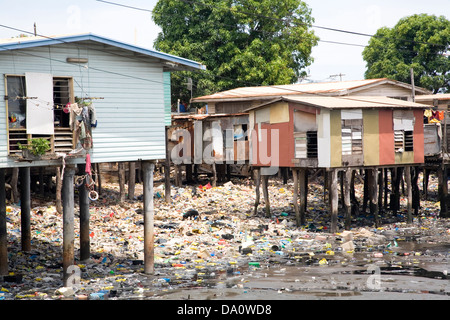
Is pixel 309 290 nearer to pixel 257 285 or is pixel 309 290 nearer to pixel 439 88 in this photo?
pixel 257 285

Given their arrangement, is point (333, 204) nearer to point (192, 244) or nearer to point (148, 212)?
point (192, 244)

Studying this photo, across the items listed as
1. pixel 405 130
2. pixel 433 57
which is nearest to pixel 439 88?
pixel 433 57

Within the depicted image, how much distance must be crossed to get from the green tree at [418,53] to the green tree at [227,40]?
8.03 meters

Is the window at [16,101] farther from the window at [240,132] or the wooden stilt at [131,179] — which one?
the window at [240,132]

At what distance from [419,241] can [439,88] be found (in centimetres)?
2591

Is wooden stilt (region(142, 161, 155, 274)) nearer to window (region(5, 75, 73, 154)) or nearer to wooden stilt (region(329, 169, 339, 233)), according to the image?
window (region(5, 75, 73, 154))

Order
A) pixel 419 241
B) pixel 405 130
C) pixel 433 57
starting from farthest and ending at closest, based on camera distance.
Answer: pixel 433 57, pixel 405 130, pixel 419 241

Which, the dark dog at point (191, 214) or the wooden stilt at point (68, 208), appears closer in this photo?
the wooden stilt at point (68, 208)

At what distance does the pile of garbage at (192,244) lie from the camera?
1622 cm

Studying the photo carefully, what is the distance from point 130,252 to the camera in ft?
66.1

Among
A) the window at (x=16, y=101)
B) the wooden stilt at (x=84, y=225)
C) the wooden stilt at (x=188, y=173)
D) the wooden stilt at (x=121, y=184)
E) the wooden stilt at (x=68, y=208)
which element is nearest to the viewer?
the window at (x=16, y=101)

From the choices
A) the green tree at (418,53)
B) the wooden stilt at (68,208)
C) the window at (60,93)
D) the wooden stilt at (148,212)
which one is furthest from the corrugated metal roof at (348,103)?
the green tree at (418,53)

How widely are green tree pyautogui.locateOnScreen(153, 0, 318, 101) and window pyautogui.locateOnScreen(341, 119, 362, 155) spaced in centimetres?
1571

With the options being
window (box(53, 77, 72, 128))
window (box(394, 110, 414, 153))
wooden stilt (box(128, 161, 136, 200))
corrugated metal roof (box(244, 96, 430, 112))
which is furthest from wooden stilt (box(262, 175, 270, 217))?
window (box(53, 77, 72, 128))
